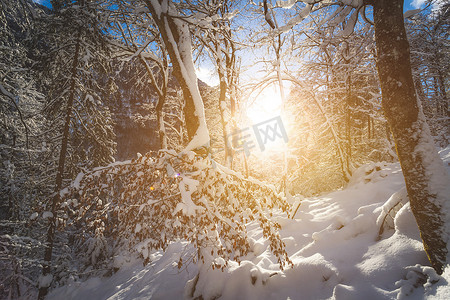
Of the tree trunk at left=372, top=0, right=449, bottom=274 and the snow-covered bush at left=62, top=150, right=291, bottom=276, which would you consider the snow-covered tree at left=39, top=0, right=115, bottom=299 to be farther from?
the tree trunk at left=372, top=0, right=449, bottom=274

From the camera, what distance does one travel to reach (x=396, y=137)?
2453 mm

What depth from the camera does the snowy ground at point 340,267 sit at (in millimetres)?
2361

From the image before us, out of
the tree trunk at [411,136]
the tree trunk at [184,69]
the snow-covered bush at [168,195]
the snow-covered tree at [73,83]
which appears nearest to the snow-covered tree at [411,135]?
the tree trunk at [411,136]

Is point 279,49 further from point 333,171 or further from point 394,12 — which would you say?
point 333,171

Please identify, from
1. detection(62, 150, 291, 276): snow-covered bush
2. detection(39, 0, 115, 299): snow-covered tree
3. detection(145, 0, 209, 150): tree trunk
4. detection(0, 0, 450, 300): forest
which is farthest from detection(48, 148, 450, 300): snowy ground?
detection(39, 0, 115, 299): snow-covered tree

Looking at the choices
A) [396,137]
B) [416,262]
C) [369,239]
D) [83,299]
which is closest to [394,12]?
[396,137]

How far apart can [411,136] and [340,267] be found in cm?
214

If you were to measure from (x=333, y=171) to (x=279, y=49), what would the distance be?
8.05 meters

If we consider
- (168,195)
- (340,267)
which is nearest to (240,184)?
(168,195)

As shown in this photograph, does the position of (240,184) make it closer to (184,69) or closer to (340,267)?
(340,267)

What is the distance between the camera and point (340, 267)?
297 cm

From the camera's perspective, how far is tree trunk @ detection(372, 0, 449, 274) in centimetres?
222

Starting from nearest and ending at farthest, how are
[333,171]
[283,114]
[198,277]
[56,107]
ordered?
1. [198,277]
2. [283,114]
3. [56,107]
4. [333,171]

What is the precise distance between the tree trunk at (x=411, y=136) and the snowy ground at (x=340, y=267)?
0.41m
